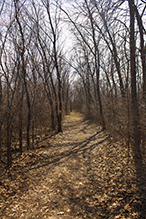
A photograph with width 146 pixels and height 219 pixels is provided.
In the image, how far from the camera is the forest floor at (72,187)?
2908mm

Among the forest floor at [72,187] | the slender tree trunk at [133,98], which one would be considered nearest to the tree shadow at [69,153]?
the forest floor at [72,187]

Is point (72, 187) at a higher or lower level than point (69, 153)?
lower

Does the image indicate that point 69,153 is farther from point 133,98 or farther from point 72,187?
point 133,98

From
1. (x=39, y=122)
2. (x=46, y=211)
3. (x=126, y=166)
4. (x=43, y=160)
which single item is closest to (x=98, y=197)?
(x=46, y=211)

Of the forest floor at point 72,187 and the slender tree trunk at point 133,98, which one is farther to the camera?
the slender tree trunk at point 133,98

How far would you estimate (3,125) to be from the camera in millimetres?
4387

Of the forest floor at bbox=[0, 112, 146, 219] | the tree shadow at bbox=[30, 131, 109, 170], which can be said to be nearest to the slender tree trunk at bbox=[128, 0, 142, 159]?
the forest floor at bbox=[0, 112, 146, 219]

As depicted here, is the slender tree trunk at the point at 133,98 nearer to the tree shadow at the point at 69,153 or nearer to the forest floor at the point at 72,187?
the forest floor at the point at 72,187

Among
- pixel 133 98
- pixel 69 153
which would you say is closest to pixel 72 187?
pixel 69 153

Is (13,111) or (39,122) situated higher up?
(13,111)

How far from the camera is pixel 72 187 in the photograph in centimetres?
382

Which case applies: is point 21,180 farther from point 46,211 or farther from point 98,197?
point 98,197

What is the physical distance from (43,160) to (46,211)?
258 centimetres

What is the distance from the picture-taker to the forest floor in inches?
114
